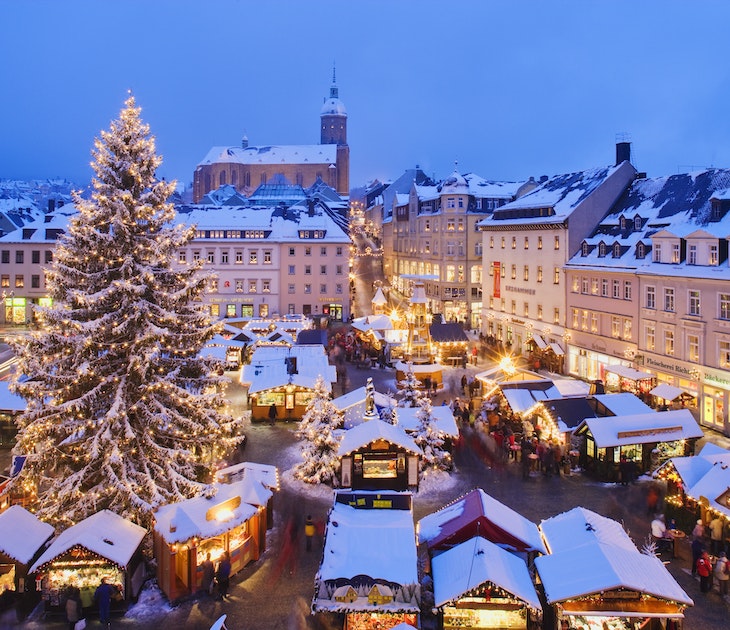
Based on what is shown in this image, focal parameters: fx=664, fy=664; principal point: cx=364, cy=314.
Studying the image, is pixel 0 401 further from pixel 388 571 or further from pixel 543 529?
pixel 543 529

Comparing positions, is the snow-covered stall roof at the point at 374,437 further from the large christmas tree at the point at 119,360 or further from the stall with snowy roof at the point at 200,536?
the stall with snowy roof at the point at 200,536

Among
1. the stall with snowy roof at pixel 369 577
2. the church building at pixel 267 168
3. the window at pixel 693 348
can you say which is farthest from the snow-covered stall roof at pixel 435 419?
the church building at pixel 267 168

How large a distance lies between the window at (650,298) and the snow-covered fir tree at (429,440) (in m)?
16.2

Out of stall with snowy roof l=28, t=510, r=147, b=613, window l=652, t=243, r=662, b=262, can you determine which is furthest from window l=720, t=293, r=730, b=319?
stall with snowy roof l=28, t=510, r=147, b=613

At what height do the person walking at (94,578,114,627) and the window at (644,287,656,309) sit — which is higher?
the window at (644,287,656,309)

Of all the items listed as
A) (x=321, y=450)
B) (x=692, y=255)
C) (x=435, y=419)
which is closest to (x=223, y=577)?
(x=321, y=450)

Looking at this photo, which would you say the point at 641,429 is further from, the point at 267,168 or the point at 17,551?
the point at 267,168

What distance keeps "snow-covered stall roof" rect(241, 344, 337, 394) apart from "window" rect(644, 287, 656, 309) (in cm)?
1657

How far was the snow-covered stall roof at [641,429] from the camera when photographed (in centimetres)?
2322

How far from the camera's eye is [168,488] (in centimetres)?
1780

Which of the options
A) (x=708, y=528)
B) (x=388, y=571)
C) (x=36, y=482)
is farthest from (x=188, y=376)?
(x=708, y=528)

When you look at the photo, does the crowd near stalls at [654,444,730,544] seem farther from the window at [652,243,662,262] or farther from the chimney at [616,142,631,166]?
the chimney at [616,142,631,166]

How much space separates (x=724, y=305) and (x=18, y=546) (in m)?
28.2

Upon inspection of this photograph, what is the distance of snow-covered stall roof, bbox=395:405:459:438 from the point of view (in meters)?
24.5
